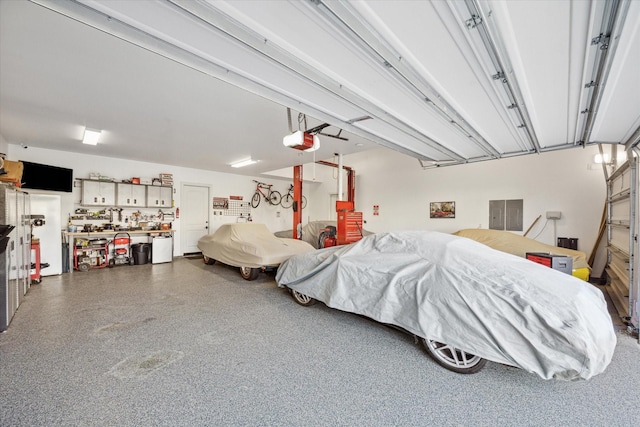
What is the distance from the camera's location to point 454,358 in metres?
2.21

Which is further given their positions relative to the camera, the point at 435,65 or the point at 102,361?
the point at 102,361

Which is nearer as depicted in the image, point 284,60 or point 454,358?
point 284,60

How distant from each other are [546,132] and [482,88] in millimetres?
1902

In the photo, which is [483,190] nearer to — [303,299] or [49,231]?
[303,299]

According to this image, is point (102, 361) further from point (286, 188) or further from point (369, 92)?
point (286, 188)

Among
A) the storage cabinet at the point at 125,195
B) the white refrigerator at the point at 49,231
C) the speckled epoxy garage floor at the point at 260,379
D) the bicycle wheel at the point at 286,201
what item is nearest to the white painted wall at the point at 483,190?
the bicycle wheel at the point at 286,201

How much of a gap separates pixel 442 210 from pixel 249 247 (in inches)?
210

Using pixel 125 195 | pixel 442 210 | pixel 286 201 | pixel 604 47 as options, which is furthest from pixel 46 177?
pixel 442 210

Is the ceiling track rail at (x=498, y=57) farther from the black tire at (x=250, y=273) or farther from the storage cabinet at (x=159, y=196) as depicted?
the storage cabinet at (x=159, y=196)

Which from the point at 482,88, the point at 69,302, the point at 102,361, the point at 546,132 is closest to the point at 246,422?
the point at 102,361

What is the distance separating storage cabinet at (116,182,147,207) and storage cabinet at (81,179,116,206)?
0.33 feet

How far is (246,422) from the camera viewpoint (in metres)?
1.65

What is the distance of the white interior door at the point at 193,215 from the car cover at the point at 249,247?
1.58 m

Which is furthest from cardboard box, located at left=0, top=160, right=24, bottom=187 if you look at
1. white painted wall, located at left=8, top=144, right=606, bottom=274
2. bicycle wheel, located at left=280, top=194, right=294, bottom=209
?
bicycle wheel, located at left=280, top=194, right=294, bottom=209
